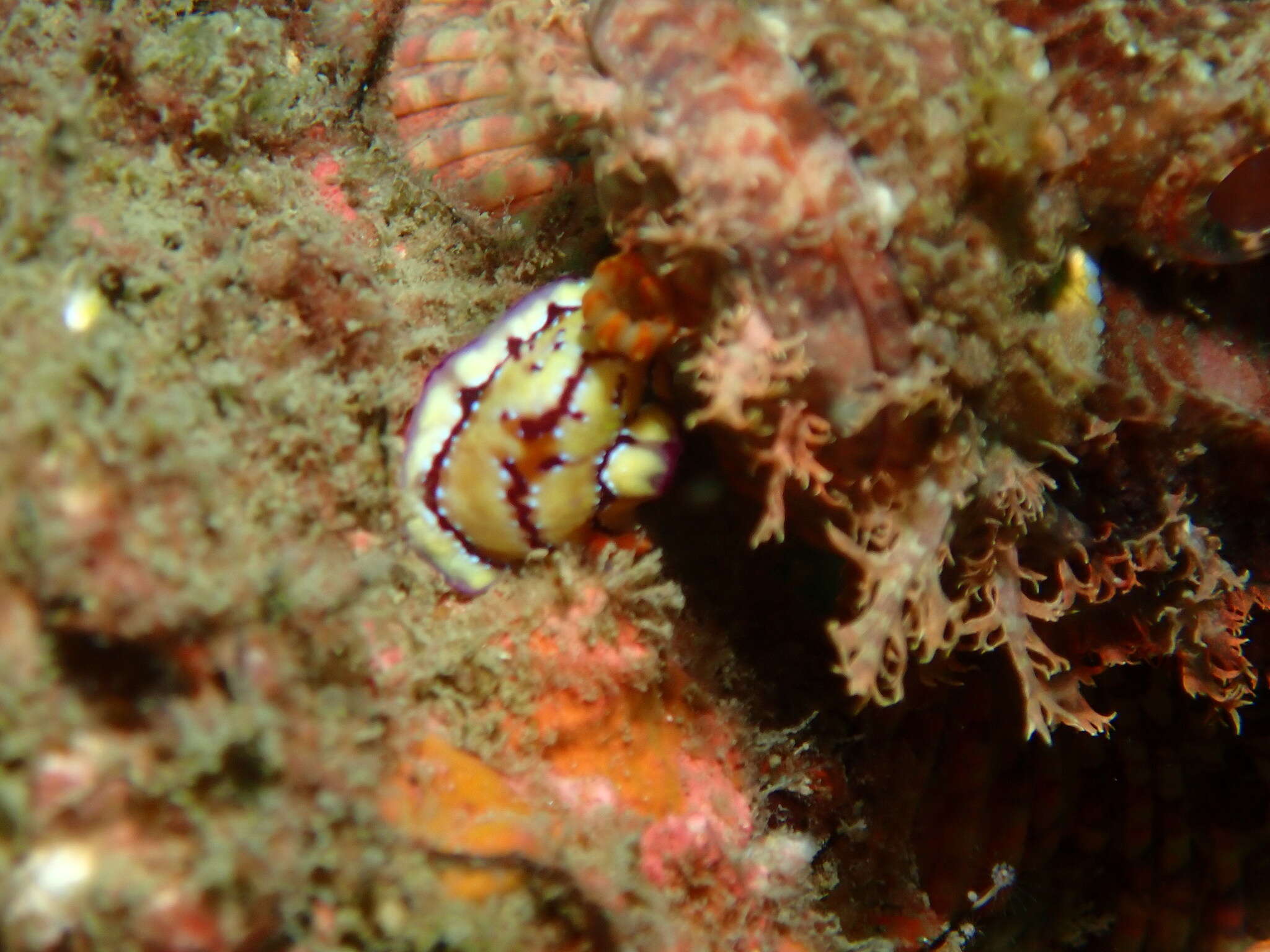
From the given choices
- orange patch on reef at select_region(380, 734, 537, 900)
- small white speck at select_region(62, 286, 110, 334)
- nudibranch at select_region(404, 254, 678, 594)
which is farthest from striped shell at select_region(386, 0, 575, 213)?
orange patch on reef at select_region(380, 734, 537, 900)

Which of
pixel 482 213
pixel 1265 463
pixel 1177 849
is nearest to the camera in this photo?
pixel 1265 463

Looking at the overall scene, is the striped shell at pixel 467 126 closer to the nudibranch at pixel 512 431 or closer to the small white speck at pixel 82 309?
the nudibranch at pixel 512 431

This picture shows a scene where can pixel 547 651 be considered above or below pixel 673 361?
below

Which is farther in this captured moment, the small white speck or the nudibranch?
the nudibranch

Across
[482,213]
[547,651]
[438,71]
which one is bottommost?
[547,651]

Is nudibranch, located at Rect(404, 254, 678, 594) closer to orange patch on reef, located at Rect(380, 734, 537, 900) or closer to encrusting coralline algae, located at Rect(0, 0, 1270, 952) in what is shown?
encrusting coralline algae, located at Rect(0, 0, 1270, 952)

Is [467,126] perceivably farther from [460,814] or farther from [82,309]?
[460,814]

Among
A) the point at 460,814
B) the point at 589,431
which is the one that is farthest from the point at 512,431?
the point at 460,814

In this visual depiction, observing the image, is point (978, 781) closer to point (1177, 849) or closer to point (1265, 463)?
point (1177, 849)

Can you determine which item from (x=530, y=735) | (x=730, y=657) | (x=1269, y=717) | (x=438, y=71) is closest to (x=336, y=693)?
(x=530, y=735)
